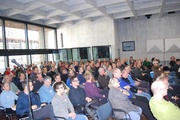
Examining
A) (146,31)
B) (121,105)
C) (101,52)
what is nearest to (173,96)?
(121,105)

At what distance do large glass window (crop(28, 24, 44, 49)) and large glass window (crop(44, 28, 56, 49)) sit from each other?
1.85 ft

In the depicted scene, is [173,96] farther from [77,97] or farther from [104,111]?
[77,97]

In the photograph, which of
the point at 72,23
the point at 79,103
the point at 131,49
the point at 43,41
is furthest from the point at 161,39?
the point at 79,103

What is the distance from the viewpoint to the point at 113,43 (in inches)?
442

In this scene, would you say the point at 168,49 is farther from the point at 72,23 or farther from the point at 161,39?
the point at 72,23

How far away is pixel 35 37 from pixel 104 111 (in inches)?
371

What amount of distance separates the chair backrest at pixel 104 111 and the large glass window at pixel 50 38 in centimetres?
992

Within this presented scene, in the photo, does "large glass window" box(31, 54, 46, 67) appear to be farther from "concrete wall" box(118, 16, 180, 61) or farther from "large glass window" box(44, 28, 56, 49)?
Answer: "concrete wall" box(118, 16, 180, 61)

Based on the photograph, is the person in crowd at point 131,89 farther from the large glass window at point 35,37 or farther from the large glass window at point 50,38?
the large glass window at point 50,38

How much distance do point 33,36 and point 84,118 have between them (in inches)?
356

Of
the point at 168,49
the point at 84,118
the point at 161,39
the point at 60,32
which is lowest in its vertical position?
the point at 84,118

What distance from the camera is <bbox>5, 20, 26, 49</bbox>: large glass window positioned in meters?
8.77

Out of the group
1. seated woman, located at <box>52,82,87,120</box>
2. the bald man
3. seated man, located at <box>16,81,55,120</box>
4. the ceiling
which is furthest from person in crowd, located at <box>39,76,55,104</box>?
the ceiling

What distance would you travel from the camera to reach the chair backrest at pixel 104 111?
103 inches
